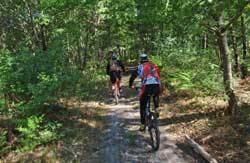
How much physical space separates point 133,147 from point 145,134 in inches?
40.7

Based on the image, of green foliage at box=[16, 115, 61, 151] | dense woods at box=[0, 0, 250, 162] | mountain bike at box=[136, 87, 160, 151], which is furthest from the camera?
dense woods at box=[0, 0, 250, 162]

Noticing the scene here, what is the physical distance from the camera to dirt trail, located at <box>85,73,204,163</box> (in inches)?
284

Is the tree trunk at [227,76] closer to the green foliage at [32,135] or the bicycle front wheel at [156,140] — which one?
the bicycle front wheel at [156,140]

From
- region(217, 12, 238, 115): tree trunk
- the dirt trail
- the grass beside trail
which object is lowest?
the dirt trail

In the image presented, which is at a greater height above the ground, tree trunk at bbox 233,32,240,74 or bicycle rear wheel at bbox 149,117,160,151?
tree trunk at bbox 233,32,240,74

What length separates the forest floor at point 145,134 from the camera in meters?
7.36

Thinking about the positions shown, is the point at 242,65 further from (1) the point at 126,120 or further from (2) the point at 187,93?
(1) the point at 126,120

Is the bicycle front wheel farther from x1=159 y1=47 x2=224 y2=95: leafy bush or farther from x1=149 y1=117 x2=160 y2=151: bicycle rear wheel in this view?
x1=159 y1=47 x2=224 y2=95: leafy bush

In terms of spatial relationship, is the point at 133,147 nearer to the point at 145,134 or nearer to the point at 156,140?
the point at 156,140

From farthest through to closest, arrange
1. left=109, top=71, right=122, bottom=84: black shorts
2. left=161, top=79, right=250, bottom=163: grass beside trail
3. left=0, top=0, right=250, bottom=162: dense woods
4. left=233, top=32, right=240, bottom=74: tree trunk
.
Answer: left=233, top=32, right=240, bottom=74: tree trunk
left=109, top=71, right=122, bottom=84: black shorts
left=0, top=0, right=250, bottom=162: dense woods
left=161, top=79, right=250, bottom=163: grass beside trail

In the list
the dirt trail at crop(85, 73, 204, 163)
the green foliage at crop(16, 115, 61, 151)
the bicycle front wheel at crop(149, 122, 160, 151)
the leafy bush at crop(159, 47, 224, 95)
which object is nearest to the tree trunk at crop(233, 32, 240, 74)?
the leafy bush at crop(159, 47, 224, 95)

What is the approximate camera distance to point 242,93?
1265cm

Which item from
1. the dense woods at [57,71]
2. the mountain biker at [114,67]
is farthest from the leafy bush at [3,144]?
the mountain biker at [114,67]

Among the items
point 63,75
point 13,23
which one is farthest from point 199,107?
point 13,23
